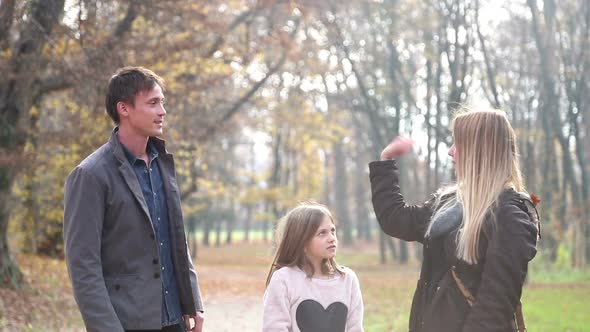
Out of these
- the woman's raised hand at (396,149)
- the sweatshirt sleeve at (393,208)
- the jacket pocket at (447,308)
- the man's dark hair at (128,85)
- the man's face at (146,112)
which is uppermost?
the man's dark hair at (128,85)

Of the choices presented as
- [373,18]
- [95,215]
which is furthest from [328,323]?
[373,18]

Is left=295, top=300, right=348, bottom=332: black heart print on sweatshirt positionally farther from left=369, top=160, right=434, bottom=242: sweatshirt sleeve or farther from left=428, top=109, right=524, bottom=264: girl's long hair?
left=428, top=109, right=524, bottom=264: girl's long hair

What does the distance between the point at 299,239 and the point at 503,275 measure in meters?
1.54

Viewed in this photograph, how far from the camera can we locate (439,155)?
33438 millimetres

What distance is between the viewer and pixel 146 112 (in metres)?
4.37

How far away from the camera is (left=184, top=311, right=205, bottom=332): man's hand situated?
4.53 metres

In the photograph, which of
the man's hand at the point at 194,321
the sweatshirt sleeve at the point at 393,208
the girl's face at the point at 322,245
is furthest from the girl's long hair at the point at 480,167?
the man's hand at the point at 194,321

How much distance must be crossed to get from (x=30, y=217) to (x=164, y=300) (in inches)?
675

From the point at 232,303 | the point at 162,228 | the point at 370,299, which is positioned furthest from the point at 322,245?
the point at 370,299

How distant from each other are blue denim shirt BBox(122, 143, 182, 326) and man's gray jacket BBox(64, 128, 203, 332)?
10 centimetres

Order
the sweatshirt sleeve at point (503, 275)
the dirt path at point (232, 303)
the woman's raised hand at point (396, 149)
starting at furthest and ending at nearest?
1. the dirt path at point (232, 303)
2. the woman's raised hand at point (396, 149)
3. the sweatshirt sleeve at point (503, 275)

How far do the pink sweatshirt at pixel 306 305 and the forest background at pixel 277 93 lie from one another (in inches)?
46.8

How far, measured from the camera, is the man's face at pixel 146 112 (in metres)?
4.37

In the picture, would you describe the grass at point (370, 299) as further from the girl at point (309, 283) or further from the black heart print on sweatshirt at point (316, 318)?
the black heart print on sweatshirt at point (316, 318)
